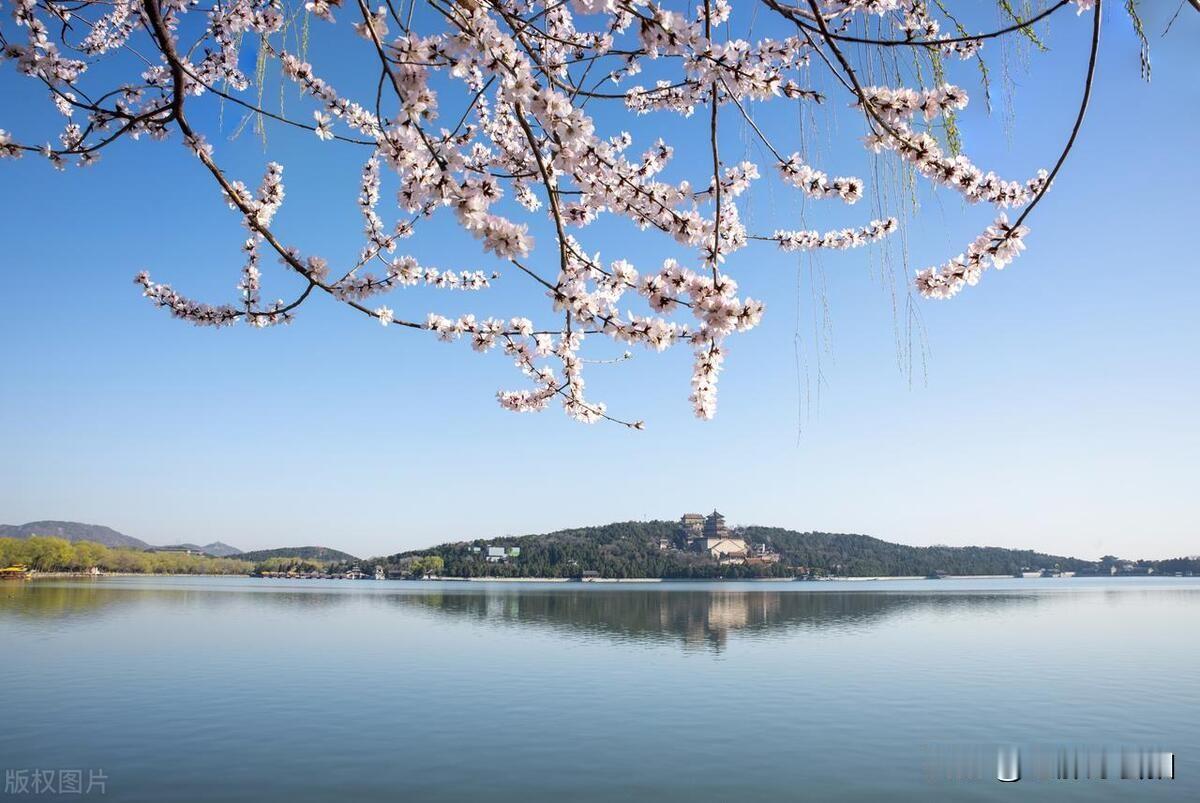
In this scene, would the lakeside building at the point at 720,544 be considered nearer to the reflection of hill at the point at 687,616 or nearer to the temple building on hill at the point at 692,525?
the temple building on hill at the point at 692,525

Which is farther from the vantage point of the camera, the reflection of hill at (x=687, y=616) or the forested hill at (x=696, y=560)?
the forested hill at (x=696, y=560)

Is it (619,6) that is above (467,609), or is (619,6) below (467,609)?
above

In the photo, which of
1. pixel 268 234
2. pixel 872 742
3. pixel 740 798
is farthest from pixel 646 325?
pixel 872 742

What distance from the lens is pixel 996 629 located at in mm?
35656

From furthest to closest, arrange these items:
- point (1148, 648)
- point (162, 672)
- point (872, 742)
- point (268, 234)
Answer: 1. point (1148, 648)
2. point (162, 672)
3. point (872, 742)
4. point (268, 234)

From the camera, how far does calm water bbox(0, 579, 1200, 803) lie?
12.1 meters

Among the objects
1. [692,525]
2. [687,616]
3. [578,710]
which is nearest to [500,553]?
[692,525]

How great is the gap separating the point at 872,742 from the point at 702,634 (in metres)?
20.6

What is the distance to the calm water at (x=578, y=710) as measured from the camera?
12.1 m

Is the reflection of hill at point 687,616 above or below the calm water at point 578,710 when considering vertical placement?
below


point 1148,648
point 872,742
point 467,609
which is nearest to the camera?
point 872,742

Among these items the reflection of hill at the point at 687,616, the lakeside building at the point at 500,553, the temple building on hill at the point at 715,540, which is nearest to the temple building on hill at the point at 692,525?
the temple building on hill at the point at 715,540

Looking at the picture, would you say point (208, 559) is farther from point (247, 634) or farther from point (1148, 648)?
point (1148, 648)

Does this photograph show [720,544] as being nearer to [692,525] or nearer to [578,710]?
[692,525]
